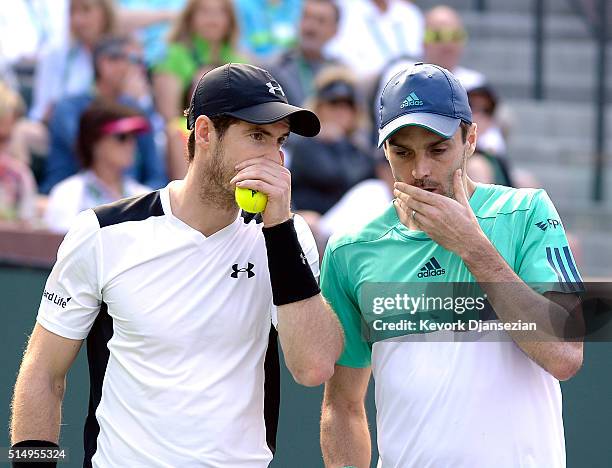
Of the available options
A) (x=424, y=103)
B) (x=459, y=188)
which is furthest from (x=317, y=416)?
(x=424, y=103)

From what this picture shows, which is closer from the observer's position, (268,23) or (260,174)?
(260,174)

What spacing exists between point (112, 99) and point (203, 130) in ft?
13.7

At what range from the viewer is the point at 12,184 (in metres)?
6.98

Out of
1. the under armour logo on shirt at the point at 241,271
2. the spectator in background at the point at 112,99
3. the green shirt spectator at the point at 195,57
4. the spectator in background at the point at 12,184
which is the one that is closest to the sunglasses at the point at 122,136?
the spectator in background at the point at 112,99

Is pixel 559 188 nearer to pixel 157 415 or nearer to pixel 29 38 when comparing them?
pixel 29 38

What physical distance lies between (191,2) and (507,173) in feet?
8.44

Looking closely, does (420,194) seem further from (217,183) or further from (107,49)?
(107,49)

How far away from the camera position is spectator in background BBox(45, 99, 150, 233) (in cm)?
669

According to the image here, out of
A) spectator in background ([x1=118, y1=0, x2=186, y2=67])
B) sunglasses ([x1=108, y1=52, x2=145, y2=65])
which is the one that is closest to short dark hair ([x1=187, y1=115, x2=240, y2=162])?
sunglasses ([x1=108, y1=52, x2=145, y2=65])

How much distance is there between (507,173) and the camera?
293 inches

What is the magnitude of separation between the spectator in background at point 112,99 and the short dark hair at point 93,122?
0.38 metres

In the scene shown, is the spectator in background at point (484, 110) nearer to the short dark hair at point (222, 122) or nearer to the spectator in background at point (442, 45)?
the spectator in background at point (442, 45)

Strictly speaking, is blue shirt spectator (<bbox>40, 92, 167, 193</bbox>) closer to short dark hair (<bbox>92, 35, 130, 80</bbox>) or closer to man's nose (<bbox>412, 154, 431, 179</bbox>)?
short dark hair (<bbox>92, 35, 130, 80</bbox>)

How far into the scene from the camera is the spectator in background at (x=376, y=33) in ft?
30.9
